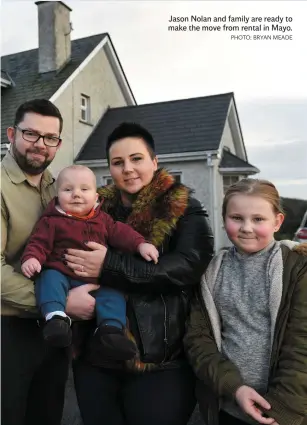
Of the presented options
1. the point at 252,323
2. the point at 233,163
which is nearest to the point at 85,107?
the point at 233,163

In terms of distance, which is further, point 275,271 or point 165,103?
point 165,103

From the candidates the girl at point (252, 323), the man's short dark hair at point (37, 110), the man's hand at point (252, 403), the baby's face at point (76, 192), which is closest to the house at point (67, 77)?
the man's short dark hair at point (37, 110)

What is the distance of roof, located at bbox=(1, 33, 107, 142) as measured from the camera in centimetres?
146

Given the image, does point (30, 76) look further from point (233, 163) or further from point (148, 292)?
point (148, 292)

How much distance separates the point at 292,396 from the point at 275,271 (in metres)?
0.32

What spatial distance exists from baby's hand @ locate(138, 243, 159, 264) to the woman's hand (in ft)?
0.38

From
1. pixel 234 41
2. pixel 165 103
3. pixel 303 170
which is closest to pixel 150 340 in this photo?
pixel 303 170

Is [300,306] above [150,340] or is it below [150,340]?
above

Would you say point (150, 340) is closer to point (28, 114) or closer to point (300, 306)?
point (300, 306)

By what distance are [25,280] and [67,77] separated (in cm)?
98

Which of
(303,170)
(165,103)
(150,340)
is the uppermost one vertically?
(165,103)

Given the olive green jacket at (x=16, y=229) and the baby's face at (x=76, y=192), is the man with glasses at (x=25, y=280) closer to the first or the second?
the olive green jacket at (x=16, y=229)

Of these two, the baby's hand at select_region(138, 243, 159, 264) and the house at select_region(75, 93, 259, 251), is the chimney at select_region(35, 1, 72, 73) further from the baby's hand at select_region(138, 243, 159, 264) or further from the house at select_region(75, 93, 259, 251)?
the baby's hand at select_region(138, 243, 159, 264)

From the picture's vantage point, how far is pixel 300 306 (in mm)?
1063
